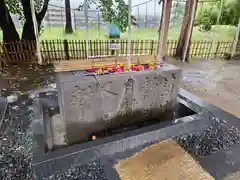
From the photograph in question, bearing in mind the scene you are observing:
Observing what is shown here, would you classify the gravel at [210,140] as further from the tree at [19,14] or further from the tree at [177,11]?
the tree at [19,14]

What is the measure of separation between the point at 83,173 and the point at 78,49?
5944mm

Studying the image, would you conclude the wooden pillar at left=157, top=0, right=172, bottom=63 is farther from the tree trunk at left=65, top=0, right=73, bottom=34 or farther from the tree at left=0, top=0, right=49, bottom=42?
the tree at left=0, top=0, right=49, bottom=42

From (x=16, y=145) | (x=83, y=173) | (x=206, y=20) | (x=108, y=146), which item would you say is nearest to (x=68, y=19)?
(x=16, y=145)

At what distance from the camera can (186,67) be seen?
631 cm

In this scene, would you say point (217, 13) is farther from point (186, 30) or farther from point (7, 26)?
point (7, 26)

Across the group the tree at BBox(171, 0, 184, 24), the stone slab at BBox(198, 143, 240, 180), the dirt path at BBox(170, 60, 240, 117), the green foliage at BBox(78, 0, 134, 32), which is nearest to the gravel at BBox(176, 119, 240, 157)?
the stone slab at BBox(198, 143, 240, 180)

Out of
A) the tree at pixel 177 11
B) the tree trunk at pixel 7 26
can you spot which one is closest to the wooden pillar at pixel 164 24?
the tree at pixel 177 11

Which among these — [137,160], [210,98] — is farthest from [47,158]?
[210,98]

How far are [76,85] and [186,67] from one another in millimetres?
5463

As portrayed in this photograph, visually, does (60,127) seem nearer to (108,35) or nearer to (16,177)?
(16,177)

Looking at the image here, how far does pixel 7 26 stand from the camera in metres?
6.10

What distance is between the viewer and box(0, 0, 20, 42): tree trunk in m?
5.93

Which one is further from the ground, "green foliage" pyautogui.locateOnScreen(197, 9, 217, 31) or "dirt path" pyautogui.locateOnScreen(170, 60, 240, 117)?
"green foliage" pyautogui.locateOnScreen(197, 9, 217, 31)

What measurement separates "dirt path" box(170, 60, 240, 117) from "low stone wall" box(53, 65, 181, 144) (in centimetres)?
181
